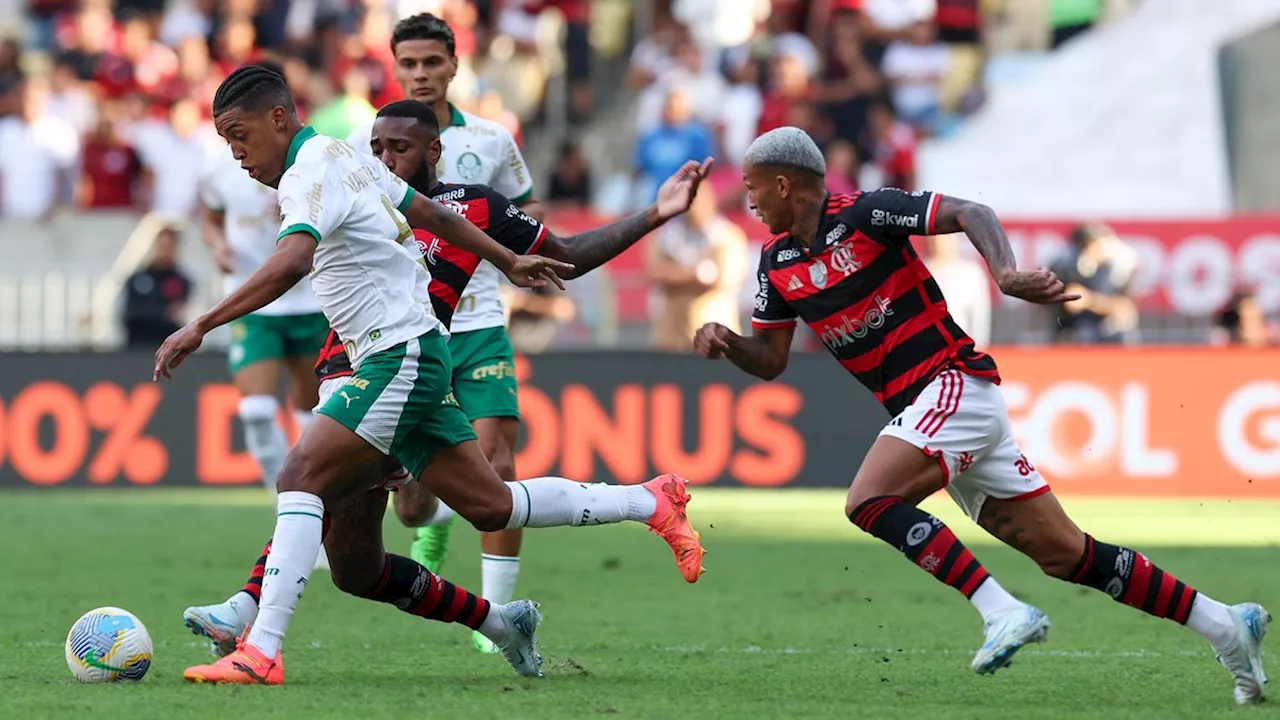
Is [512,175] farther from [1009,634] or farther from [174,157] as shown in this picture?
[174,157]

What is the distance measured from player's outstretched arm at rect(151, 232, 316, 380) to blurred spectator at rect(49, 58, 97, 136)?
1570 cm

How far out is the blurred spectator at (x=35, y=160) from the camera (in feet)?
68.0

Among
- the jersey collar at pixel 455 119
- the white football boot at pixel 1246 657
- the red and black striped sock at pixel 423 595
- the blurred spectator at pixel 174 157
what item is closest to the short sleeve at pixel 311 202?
the red and black striped sock at pixel 423 595

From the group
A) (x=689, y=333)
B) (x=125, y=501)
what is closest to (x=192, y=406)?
(x=125, y=501)

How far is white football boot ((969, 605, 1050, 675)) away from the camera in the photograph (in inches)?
261

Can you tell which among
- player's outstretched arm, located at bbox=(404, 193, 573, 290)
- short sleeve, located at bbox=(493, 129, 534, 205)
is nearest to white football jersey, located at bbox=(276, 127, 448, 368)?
player's outstretched arm, located at bbox=(404, 193, 573, 290)

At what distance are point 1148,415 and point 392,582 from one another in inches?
438

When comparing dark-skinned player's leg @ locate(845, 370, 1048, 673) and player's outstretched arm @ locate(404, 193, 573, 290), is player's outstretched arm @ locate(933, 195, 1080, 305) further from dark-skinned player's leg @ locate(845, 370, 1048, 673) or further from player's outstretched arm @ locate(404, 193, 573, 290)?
player's outstretched arm @ locate(404, 193, 573, 290)

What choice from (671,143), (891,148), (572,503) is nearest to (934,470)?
(572,503)

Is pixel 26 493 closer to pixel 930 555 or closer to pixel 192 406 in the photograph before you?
pixel 192 406

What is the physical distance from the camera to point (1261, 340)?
1808 centimetres

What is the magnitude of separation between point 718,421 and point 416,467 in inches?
402

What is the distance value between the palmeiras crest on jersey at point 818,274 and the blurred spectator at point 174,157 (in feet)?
46.3

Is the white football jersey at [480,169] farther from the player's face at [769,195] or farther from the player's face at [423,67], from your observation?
the player's face at [769,195]
